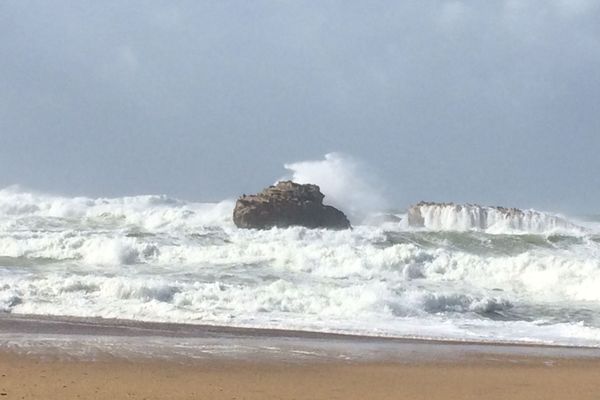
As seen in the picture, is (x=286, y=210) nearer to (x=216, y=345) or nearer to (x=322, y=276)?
(x=322, y=276)

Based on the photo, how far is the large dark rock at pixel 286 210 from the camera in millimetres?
28484

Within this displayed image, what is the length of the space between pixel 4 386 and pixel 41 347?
274 cm

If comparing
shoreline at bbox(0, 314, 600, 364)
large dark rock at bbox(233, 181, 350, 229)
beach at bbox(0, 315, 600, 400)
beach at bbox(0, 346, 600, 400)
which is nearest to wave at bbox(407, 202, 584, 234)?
large dark rock at bbox(233, 181, 350, 229)

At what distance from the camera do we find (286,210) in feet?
94.7

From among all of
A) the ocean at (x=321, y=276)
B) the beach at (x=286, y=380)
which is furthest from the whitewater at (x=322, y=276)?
the beach at (x=286, y=380)

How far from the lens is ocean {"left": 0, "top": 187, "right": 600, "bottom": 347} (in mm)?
13891

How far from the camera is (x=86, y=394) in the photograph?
6.69 metres

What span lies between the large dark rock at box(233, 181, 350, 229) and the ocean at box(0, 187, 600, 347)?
94.8 inches

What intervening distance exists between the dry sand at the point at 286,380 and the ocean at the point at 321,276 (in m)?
3.44

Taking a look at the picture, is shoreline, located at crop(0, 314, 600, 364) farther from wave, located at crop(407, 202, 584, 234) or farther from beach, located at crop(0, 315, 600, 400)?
wave, located at crop(407, 202, 584, 234)

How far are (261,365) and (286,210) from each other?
2000cm

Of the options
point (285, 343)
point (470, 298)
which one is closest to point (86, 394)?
point (285, 343)

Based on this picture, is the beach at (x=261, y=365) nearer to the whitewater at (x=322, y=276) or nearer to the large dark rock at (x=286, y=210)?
the whitewater at (x=322, y=276)

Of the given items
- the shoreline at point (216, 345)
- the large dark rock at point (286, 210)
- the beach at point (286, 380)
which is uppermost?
the large dark rock at point (286, 210)
